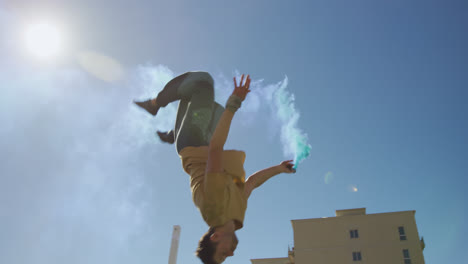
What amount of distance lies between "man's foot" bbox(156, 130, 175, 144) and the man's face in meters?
1.62

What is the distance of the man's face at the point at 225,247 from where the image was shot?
341 cm

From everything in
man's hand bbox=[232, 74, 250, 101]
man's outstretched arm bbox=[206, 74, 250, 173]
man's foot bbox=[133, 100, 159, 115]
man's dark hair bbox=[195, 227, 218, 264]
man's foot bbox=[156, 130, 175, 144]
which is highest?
man's foot bbox=[133, 100, 159, 115]

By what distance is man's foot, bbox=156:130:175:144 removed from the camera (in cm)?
456

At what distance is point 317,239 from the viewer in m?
38.8

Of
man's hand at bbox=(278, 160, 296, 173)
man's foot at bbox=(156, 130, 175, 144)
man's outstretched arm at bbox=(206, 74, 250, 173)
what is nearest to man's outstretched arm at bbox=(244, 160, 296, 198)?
man's hand at bbox=(278, 160, 296, 173)

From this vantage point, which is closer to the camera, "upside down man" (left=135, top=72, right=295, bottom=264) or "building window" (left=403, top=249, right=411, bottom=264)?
"upside down man" (left=135, top=72, right=295, bottom=264)

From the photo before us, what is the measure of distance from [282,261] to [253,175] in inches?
1737

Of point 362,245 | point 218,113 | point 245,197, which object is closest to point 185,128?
point 218,113

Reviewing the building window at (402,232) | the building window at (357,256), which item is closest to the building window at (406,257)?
the building window at (402,232)

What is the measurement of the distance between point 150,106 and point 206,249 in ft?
6.59

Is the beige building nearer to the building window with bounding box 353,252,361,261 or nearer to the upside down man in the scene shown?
the building window with bounding box 353,252,361,261

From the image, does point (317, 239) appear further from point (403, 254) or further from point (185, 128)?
point (185, 128)

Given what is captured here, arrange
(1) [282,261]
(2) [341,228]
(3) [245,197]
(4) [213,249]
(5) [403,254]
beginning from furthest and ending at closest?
(1) [282,261] < (2) [341,228] < (5) [403,254] < (3) [245,197] < (4) [213,249]

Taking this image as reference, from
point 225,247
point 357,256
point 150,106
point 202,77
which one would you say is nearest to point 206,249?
point 225,247
